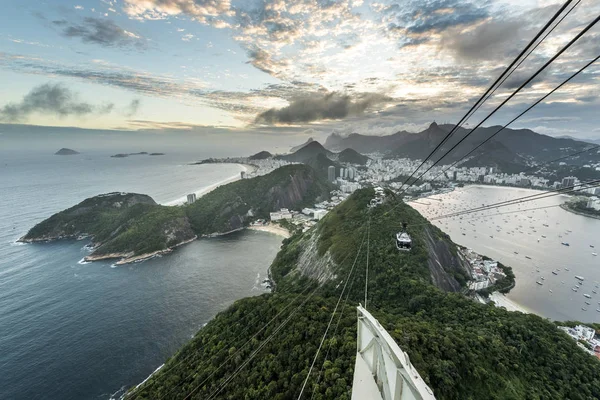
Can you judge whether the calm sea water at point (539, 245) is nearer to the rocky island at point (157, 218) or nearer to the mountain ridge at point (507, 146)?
the rocky island at point (157, 218)

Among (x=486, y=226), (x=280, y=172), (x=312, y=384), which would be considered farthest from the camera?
(x=280, y=172)

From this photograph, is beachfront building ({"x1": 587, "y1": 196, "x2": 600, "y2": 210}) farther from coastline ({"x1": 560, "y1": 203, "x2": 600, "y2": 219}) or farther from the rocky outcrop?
the rocky outcrop

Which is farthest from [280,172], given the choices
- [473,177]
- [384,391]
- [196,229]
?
[473,177]

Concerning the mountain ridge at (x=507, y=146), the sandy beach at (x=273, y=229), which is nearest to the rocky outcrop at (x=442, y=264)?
the sandy beach at (x=273, y=229)

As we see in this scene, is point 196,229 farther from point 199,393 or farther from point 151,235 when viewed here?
point 199,393

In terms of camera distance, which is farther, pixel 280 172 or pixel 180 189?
pixel 180 189

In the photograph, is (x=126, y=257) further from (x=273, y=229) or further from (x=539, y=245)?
(x=539, y=245)

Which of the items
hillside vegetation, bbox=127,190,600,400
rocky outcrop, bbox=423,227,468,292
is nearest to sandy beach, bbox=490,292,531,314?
rocky outcrop, bbox=423,227,468,292

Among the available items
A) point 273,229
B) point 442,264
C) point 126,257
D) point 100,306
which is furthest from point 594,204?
point 126,257
